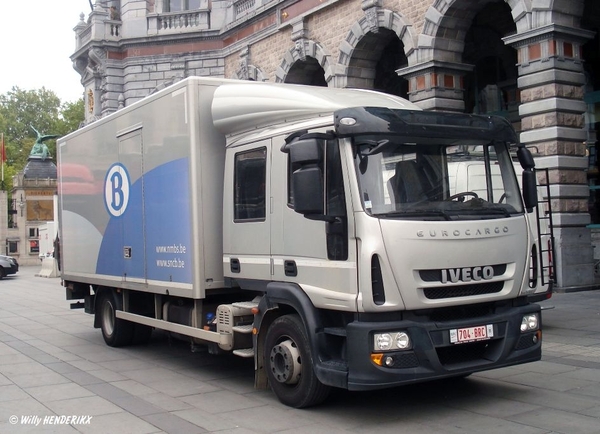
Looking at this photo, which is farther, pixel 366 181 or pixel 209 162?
pixel 209 162

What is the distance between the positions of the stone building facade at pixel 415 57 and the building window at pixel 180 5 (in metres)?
0.05

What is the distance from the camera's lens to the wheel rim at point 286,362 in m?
6.91

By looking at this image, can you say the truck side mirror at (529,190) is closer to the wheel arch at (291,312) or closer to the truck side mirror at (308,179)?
the truck side mirror at (308,179)

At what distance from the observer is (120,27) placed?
32812mm

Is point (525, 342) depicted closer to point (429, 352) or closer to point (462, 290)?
point (462, 290)

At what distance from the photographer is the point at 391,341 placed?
6.24 m

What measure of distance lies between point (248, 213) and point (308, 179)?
1.61 metres

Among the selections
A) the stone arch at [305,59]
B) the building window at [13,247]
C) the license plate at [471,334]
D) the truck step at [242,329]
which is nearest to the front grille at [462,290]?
the license plate at [471,334]

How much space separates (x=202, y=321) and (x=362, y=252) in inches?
111

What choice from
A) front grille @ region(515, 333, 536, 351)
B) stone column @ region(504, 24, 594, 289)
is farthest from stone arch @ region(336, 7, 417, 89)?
front grille @ region(515, 333, 536, 351)

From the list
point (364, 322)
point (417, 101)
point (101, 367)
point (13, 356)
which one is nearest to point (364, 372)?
point (364, 322)

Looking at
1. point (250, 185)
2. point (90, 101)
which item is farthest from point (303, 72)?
point (250, 185)

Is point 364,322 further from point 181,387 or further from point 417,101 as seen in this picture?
point 417,101

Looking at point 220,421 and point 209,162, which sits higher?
point 209,162
